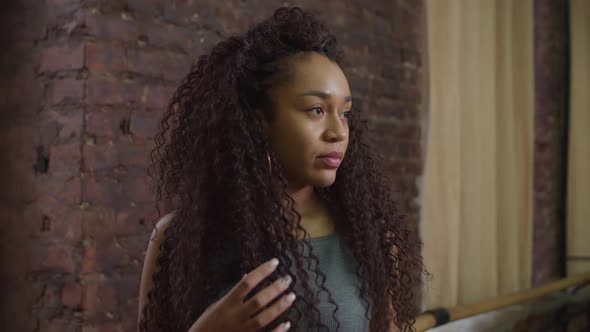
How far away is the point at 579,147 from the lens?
331 centimetres

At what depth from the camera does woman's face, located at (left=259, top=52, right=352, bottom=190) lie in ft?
3.49

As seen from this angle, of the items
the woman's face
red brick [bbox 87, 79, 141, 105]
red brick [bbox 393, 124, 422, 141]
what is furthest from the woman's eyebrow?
red brick [bbox 393, 124, 422, 141]

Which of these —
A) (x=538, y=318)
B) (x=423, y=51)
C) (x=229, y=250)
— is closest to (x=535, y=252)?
(x=538, y=318)

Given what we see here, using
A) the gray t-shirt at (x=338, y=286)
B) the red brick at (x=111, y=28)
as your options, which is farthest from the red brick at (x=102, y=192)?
the gray t-shirt at (x=338, y=286)

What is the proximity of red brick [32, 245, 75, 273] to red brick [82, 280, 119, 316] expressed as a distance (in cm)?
6

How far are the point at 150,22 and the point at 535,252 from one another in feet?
8.13

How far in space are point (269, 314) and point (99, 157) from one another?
774mm

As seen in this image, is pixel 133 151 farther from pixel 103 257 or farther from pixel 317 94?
pixel 317 94

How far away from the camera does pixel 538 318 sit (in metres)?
2.74

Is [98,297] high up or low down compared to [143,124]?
down

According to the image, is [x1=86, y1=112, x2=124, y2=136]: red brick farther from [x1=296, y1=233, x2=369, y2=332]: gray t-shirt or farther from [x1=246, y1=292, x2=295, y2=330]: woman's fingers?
[x1=246, y1=292, x2=295, y2=330]: woman's fingers

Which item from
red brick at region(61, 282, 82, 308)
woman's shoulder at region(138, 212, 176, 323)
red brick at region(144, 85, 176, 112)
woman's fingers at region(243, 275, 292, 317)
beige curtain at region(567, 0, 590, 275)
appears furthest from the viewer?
beige curtain at region(567, 0, 590, 275)

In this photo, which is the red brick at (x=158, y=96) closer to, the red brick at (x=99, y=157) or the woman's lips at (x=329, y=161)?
the red brick at (x=99, y=157)

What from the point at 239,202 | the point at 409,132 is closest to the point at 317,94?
the point at 239,202
